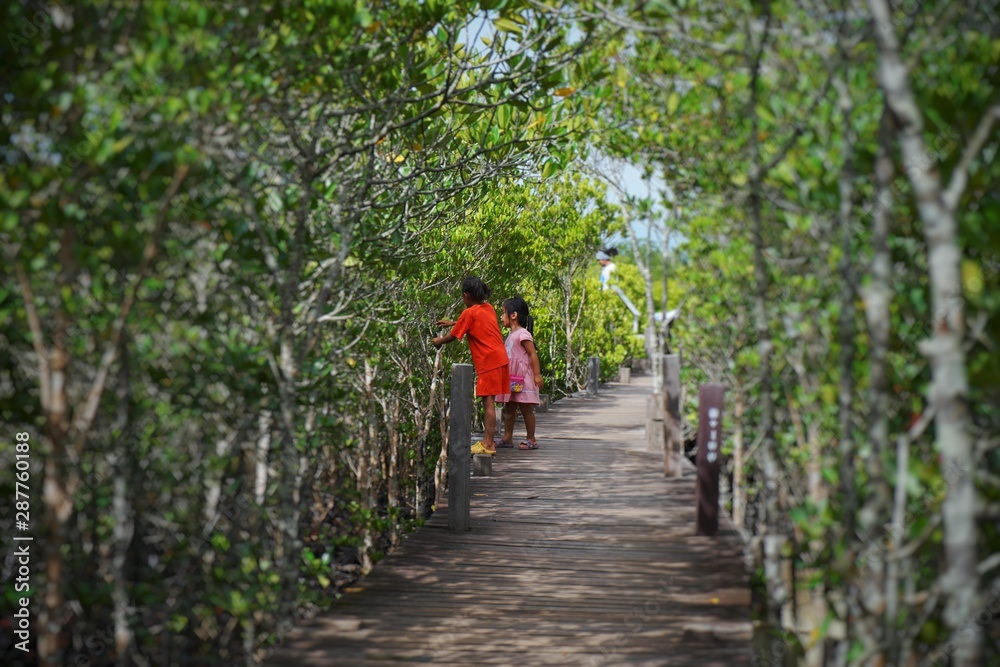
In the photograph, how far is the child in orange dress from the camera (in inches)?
308

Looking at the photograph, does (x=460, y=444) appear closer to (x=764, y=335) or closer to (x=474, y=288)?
(x=474, y=288)

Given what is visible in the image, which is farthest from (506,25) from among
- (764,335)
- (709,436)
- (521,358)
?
(521,358)

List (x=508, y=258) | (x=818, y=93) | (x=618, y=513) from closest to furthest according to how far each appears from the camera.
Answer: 1. (x=818, y=93)
2. (x=618, y=513)
3. (x=508, y=258)

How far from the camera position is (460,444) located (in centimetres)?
625

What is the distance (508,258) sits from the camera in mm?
12266

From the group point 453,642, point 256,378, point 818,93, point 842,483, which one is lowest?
point 453,642

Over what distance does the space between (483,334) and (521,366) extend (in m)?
1.60

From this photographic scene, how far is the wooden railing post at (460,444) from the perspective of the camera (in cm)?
623

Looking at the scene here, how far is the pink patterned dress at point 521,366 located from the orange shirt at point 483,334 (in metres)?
1.27

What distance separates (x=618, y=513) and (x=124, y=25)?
5.11 meters

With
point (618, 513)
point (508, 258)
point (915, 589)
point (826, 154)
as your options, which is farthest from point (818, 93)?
point (508, 258)

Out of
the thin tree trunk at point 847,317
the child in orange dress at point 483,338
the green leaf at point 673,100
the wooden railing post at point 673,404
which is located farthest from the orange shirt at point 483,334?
the thin tree trunk at point 847,317

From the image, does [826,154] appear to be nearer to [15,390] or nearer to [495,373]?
[15,390]

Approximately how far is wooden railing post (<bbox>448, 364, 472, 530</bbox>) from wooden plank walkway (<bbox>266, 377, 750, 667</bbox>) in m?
0.17
